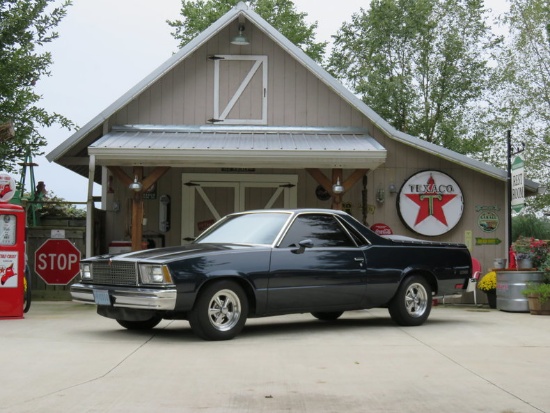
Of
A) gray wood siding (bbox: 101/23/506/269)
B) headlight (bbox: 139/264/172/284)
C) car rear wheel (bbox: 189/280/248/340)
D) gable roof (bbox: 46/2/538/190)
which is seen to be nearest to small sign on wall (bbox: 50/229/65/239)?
gray wood siding (bbox: 101/23/506/269)

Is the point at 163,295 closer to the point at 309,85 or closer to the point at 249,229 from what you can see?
the point at 249,229

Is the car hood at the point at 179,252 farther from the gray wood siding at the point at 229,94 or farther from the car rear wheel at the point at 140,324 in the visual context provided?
the gray wood siding at the point at 229,94

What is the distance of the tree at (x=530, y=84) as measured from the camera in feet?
118

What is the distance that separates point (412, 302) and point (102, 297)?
14.3 feet

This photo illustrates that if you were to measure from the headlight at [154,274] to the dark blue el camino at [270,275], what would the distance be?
11mm

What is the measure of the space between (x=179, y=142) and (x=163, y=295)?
23.0 feet

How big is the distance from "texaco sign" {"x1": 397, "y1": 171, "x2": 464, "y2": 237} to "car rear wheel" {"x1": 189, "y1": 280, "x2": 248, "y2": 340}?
8.23 metres

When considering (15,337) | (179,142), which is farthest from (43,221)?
(15,337)

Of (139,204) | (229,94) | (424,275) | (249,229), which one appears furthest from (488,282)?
(249,229)

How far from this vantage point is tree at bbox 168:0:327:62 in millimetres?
42062

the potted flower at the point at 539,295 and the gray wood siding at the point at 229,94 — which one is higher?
the gray wood siding at the point at 229,94

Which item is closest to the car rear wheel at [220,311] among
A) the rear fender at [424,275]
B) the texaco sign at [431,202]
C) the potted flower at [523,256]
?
the rear fender at [424,275]

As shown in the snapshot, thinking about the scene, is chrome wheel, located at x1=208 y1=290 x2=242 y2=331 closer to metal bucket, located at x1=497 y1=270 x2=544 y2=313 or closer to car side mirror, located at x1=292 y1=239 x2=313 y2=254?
car side mirror, located at x1=292 y1=239 x2=313 y2=254

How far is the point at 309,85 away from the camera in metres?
17.5
